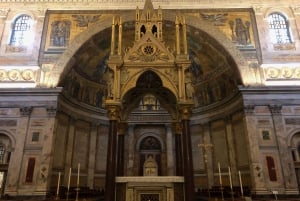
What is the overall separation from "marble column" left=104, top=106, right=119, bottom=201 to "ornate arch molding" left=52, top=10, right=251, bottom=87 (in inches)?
319

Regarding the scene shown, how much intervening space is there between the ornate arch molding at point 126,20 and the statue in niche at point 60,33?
29.4 inches

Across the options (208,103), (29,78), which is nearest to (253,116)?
(208,103)

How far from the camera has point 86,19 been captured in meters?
19.0

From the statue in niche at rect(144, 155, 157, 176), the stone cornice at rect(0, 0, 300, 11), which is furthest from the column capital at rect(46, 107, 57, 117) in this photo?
the stone cornice at rect(0, 0, 300, 11)

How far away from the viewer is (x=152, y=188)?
10.3 meters

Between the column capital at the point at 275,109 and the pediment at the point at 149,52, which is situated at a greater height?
the pediment at the point at 149,52

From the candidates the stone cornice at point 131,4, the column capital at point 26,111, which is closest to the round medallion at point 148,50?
the stone cornice at point 131,4

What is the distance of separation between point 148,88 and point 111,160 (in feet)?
15.4

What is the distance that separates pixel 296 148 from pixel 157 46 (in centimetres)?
1146

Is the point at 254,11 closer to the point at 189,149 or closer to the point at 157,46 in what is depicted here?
the point at 157,46

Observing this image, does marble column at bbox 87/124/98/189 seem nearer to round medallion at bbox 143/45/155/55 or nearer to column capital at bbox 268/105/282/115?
round medallion at bbox 143/45/155/55

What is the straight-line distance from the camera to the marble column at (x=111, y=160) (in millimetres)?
9594

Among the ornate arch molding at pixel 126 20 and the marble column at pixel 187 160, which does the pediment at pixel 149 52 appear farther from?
the ornate arch molding at pixel 126 20

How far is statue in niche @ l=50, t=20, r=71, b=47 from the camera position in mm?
18422
